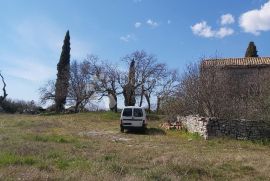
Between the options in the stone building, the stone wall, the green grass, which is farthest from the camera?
the stone building

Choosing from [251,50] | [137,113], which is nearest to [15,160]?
[137,113]

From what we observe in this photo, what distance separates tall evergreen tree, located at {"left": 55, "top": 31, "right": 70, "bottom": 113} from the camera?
5594cm

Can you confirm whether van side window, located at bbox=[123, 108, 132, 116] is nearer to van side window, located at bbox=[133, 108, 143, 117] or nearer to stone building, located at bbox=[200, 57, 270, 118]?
van side window, located at bbox=[133, 108, 143, 117]

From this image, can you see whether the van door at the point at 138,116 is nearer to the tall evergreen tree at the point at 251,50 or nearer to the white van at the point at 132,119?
the white van at the point at 132,119

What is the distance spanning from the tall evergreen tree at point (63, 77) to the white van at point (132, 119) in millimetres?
27582

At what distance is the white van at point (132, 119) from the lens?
2877cm

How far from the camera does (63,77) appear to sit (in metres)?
56.4

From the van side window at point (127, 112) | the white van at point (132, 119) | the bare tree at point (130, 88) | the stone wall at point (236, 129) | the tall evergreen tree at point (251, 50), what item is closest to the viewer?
the stone wall at point (236, 129)

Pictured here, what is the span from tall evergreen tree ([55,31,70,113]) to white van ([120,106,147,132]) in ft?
90.5

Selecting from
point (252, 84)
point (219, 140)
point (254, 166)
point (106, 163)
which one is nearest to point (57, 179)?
point (106, 163)

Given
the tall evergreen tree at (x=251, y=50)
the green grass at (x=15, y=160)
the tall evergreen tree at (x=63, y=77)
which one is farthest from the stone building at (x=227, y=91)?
the tall evergreen tree at (x=63, y=77)

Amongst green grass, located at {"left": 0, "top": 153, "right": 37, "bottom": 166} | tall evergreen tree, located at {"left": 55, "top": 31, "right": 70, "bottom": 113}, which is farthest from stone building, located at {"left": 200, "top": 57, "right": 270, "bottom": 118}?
tall evergreen tree, located at {"left": 55, "top": 31, "right": 70, "bottom": 113}

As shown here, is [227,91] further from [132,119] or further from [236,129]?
[132,119]

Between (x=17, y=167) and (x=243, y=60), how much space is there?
38.0m
